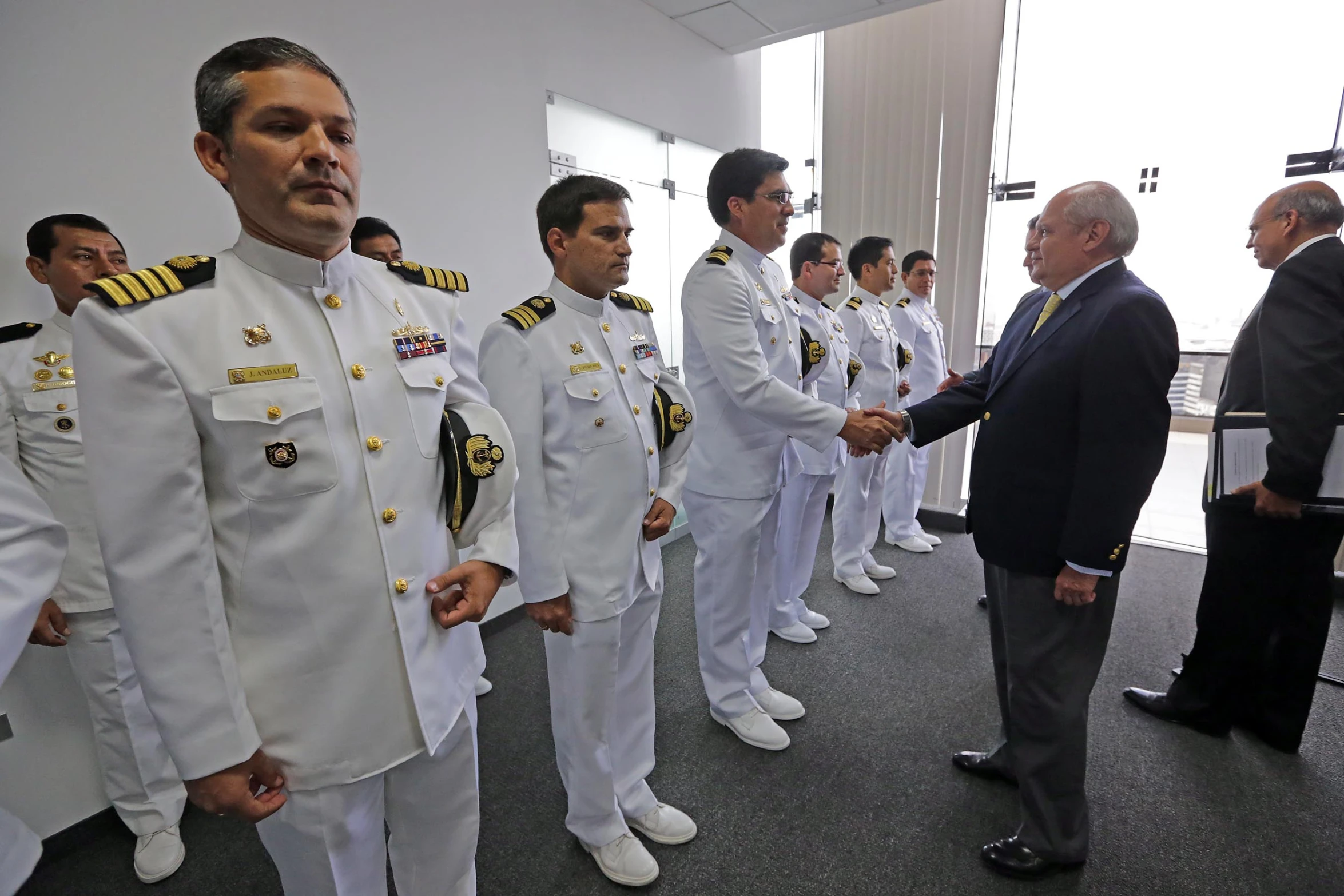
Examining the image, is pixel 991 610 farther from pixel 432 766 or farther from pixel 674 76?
pixel 674 76

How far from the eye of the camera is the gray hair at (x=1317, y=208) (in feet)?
6.61

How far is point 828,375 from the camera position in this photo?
111 inches

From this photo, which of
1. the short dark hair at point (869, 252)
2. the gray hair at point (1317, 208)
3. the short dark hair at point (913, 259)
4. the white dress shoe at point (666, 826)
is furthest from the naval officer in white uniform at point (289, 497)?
the short dark hair at point (913, 259)

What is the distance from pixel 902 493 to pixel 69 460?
400 cm

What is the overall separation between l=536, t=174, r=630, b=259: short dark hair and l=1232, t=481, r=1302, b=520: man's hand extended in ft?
7.17

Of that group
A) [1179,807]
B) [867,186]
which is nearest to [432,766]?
[1179,807]

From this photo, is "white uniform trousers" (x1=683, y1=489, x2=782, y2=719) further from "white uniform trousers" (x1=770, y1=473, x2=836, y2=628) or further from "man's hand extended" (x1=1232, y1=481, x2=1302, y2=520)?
"man's hand extended" (x1=1232, y1=481, x2=1302, y2=520)

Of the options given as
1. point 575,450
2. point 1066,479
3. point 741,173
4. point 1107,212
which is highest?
point 741,173

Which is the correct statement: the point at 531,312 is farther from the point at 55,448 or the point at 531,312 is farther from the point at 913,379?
the point at 913,379

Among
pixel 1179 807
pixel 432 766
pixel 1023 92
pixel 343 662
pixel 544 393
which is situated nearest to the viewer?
pixel 343 662

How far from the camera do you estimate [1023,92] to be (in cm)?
421

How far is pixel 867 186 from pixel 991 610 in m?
3.83

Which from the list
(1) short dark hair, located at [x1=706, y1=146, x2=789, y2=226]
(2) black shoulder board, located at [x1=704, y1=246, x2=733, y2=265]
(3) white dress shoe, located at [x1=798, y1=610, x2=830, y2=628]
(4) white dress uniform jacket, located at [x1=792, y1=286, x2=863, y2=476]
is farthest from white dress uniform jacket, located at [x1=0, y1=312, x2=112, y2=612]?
(3) white dress shoe, located at [x1=798, y1=610, x2=830, y2=628]

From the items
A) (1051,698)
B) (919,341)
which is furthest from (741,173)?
(919,341)
